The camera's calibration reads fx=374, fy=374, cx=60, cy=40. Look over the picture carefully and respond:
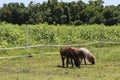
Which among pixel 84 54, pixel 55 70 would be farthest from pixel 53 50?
pixel 55 70

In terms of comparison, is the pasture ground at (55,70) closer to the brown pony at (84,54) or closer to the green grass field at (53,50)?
the green grass field at (53,50)

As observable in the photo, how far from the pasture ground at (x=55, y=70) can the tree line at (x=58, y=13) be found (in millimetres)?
23586

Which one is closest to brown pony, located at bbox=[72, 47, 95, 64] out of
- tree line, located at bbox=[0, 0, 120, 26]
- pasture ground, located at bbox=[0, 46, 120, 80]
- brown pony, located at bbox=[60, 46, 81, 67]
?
brown pony, located at bbox=[60, 46, 81, 67]

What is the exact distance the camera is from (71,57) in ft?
64.9

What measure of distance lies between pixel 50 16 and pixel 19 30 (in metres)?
23.0

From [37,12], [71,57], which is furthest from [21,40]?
[37,12]

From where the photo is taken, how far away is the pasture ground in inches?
603

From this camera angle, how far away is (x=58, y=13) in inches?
2170

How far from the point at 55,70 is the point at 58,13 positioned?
37160 millimetres

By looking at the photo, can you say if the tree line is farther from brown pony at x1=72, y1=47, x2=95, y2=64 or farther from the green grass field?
brown pony at x1=72, y1=47, x2=95, y2=64

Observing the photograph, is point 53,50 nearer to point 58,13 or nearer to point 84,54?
point 84,54

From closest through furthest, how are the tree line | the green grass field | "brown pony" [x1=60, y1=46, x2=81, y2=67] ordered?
the green grass field < "brown pony" [x1=60, y1=46, x2=81, y2=67] < the tree line

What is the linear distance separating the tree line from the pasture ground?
77.4ft

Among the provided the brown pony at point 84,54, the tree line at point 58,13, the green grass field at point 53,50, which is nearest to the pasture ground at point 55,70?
the green grass field at point 53,50
